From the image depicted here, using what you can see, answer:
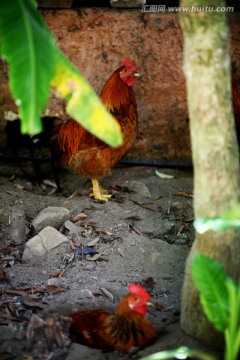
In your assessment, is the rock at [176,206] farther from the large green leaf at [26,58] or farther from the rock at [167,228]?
the large green leaf at [26,58]

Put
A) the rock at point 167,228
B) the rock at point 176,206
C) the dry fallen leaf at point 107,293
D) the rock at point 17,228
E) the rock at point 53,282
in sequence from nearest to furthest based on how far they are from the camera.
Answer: the dry fallen leaf at point 107,293
the rock at point 53,282
the rock at point 17,228
the rock at point 167,228
the rock at point 176,206

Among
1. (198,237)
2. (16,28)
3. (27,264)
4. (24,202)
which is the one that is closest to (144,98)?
(24,202)

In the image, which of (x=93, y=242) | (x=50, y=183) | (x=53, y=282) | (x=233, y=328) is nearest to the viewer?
(x=233, y=328)

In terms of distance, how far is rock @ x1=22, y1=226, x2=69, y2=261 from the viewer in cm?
489

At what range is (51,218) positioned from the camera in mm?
5230

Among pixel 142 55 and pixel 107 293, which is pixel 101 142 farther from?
pixel 107 293

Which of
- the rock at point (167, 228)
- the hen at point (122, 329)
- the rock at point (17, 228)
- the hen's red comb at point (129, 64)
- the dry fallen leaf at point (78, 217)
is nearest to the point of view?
the hen at point (122, 329)

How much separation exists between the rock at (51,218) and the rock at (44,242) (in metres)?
0.21

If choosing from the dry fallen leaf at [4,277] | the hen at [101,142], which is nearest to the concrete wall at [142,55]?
the hen at [101,142]

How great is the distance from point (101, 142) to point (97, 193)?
536 millimetres

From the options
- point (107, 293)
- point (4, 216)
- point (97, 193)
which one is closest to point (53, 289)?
point (107, 293)

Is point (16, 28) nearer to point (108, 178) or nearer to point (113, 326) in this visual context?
point (113, 326)

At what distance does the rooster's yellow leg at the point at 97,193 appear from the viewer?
5975 mm

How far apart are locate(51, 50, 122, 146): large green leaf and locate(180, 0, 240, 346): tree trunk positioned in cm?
56
